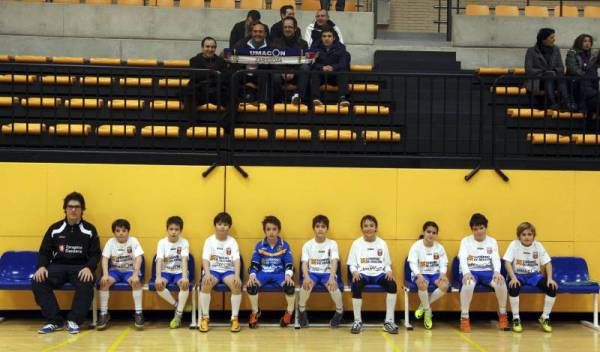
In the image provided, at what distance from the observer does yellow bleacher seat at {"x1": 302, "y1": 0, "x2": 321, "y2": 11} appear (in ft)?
48.5

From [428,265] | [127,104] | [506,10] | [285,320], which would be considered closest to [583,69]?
[428,265]

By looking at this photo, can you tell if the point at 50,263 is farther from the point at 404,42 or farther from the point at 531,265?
the point at 404,42

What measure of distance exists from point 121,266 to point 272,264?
5.72 feet

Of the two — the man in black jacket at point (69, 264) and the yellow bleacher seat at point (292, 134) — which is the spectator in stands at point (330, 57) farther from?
the man in black jacket at point (69, 264)

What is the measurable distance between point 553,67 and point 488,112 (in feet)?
4.21

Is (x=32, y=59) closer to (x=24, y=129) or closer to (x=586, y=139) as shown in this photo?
(x=24, y=129)

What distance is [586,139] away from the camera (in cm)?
946

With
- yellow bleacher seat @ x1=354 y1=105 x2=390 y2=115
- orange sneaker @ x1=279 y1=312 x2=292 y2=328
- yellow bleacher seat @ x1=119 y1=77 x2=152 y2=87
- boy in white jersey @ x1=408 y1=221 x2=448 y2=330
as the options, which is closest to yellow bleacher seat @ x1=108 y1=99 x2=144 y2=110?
yellow bleacher seat @ x1=119 y1=77 x2=152 y2=87

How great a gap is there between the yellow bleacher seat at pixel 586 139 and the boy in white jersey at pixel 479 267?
1743 millimetres

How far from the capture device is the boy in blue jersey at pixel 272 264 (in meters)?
8.53

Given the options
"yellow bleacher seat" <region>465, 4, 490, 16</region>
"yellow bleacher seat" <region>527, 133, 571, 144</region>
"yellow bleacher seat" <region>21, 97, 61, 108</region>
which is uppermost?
"yellow bleacher seat" <region>465, 4, 490, 16</region>

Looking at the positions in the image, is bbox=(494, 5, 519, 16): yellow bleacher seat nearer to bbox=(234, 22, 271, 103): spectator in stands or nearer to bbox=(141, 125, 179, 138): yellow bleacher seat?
bbox=(234, 22, 271, 103): spectator in stands

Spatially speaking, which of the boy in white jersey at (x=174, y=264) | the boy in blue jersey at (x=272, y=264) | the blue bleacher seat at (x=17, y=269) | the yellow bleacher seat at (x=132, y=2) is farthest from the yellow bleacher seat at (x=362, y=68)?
the blue bleacher seat at (x=17, y=269)

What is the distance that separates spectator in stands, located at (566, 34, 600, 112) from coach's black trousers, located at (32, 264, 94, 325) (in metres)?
6.71
